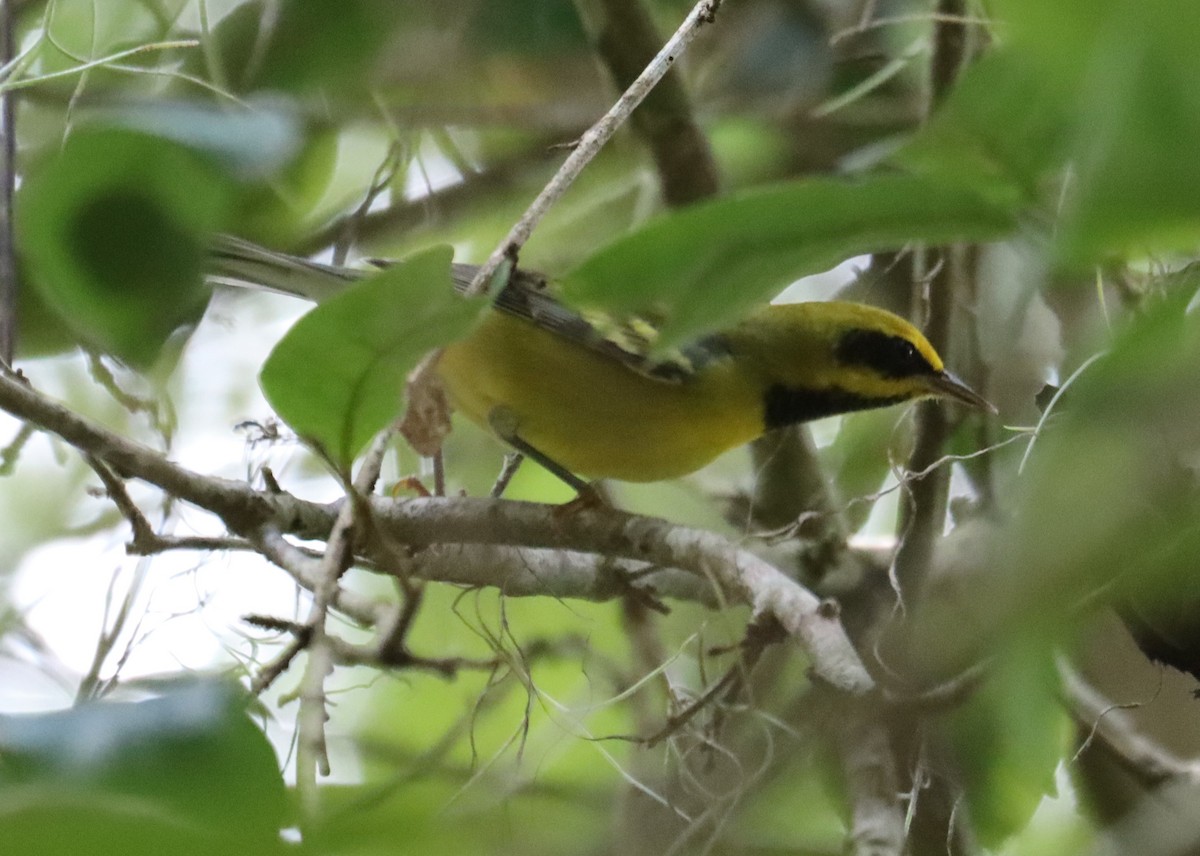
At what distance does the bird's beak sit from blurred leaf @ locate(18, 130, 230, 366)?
1.13 m

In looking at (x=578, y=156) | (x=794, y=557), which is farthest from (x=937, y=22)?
(x=578, y=156)

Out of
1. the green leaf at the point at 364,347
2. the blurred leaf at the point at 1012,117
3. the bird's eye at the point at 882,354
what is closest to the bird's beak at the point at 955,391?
the bird's eye at the point at 882,354

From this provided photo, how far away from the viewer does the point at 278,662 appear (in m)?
0.96

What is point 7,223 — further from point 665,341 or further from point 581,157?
point 665,341

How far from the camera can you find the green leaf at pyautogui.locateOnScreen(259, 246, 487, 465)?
0.84 m

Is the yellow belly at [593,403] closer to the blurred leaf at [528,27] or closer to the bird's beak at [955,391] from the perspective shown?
the bird's beak at [955,391]

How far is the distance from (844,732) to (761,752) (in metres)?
0.31

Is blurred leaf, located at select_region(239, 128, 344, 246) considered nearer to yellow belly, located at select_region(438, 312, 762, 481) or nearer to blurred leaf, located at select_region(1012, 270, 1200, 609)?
yellow belly, located at select_region(438, 312, 762, 481)

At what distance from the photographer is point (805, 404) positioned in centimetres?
230

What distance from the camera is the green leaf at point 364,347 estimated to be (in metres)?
0.84

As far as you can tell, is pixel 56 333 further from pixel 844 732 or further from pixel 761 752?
pixel 844 732

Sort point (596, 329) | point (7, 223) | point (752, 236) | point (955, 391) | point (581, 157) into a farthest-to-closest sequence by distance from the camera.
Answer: point (596, 329) → point (955, 391) → point (7, 223) → point (581, 157) → point (752, 236)

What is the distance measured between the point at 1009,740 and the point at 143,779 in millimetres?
450

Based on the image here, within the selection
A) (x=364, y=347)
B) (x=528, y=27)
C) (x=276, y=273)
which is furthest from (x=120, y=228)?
(x=528, y=27)
